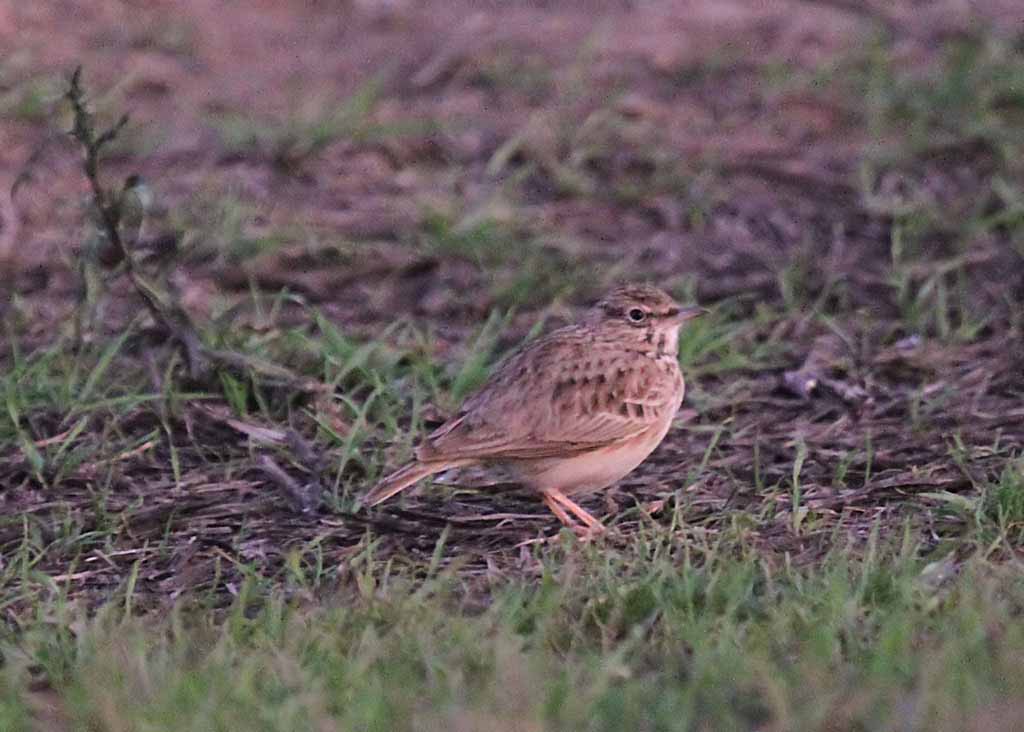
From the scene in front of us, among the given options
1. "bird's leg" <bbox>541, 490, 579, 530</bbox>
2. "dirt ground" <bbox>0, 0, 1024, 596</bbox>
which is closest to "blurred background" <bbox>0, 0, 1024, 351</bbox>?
"dirt ground" <bbox>0, 0, 1024, 596</bbox>

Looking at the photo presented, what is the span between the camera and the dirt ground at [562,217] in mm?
6828

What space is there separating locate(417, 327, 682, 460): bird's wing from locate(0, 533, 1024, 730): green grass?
1.70 feet

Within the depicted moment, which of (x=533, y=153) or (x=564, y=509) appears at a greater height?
(x=533, y=153)

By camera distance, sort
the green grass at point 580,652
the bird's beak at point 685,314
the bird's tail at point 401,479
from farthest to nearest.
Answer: the bird's beak at point 685,314, the bird's tail at point 401,479, the green grass at point 580,652

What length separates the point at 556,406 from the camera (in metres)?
6.56

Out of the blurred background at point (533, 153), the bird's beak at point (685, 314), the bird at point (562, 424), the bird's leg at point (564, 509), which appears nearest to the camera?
the bird at point (562, 424)

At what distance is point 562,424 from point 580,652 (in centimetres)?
147

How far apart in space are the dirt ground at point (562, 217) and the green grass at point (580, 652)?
581mm

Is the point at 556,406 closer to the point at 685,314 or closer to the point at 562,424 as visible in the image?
the point at 562,424

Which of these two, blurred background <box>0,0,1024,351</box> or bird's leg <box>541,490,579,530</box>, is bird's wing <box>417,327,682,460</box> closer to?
bird's leg <box>541,490,579,530</box>

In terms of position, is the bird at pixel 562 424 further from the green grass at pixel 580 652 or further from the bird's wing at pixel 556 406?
the green grass at pixel 580 652

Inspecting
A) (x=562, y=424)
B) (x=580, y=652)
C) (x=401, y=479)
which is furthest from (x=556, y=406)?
(x=580, y=652)

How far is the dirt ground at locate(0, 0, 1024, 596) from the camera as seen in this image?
6.83 m

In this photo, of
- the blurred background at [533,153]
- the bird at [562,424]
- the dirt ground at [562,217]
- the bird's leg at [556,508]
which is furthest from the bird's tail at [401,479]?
the blurred background at [533,153]
